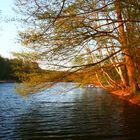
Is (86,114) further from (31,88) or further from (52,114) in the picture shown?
(31,88)

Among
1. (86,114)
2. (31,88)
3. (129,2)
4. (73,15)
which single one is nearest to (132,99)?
(86,114)

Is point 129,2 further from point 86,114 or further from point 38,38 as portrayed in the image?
point 86,114

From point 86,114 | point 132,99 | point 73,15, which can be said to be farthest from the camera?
point 132,99

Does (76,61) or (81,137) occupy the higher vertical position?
(76,61)

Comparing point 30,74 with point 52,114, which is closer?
point 30,74

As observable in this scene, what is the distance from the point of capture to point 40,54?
20.2m

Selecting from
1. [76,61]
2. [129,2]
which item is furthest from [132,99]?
[129,2]

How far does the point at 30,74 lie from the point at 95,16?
541cm

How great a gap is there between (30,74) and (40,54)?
178cm

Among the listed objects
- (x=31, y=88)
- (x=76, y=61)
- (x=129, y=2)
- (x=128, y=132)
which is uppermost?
(x=129, y=2)

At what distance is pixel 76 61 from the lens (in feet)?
71.9

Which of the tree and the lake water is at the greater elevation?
the tree

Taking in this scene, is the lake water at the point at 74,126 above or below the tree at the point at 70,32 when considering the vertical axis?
below

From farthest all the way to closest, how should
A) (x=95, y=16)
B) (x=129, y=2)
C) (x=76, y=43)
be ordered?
1. (x=95, y=16)
2. (x=76, y=43)
3. (x=129, y=2)
